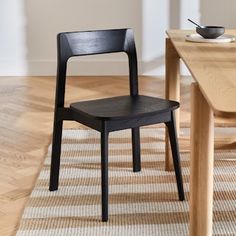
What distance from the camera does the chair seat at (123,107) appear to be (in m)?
1.94

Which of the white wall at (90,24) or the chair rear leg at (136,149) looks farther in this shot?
the white wall at (90,24)

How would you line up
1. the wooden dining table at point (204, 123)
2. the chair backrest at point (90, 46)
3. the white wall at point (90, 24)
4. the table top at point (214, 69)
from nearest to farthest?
the table top at point (214, 69) < the wooden dining table at point (204, 123) < the chair backrest at point (90, 46) < the white wall at point (90, 24)

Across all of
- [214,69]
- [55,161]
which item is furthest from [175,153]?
[214,69]

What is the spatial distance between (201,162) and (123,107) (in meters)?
0.69

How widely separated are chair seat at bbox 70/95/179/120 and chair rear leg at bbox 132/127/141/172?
207mm

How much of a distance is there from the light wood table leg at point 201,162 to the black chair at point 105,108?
521 millimetres

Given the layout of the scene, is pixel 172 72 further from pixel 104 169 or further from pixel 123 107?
pixel 104 169

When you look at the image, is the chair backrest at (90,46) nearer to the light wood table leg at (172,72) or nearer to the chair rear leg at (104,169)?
the light wood table leg at (172,72)

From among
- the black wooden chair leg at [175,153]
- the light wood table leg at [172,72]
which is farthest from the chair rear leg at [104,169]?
the light wood table leg at [172,72]

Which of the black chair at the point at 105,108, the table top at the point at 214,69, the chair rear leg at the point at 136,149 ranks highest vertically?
the table top at the point at 214,69

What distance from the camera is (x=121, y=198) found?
→ 2.15 meters

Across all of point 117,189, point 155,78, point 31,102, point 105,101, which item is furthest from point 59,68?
point 155,78

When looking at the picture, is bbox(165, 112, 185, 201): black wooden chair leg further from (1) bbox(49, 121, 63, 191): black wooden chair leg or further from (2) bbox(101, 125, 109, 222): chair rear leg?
(1) bbox(49, 121, 63, 191): black wooden chair leg

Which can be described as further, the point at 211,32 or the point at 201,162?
the point at 211,32
